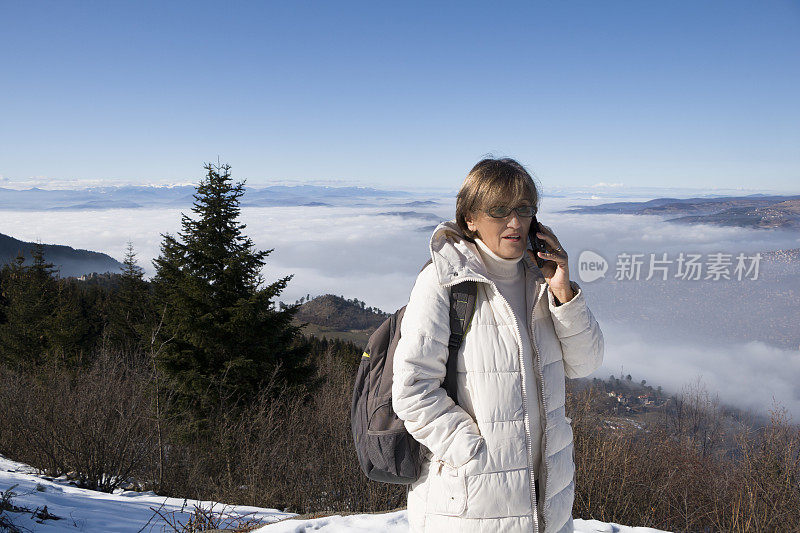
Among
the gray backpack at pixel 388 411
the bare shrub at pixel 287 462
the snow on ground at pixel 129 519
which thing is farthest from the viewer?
the bare shrub at pixel 287 462

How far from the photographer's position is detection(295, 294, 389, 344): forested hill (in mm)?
80188

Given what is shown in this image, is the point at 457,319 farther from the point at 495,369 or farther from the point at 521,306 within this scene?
the point at 521,306

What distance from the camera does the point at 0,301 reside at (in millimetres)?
38031

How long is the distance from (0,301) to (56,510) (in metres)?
43.5

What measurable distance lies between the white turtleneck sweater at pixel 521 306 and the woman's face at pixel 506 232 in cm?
4

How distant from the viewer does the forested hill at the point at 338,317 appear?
8019 cm

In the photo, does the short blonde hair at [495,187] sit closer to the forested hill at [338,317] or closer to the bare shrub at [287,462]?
the bare shrub at [287,462]

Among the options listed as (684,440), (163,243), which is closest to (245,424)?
(163,243)

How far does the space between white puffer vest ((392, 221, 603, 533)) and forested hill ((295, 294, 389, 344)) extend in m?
75.1

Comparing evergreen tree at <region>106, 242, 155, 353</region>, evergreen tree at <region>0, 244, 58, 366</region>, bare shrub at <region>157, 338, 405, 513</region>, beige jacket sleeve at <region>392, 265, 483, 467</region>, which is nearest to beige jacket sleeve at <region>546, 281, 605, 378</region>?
beige jacket sleeve at <region>392, 265, 483, 467</region>

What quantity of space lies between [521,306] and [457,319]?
14.0 inches

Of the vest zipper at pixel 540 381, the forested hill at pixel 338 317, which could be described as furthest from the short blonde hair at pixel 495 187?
the forested hill at pixel 338 317

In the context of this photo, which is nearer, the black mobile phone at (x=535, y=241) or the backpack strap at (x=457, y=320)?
the backpack strap at (x=457, y=320)

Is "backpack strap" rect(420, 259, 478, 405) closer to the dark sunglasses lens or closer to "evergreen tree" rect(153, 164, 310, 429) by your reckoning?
the dark sunglasses lens
